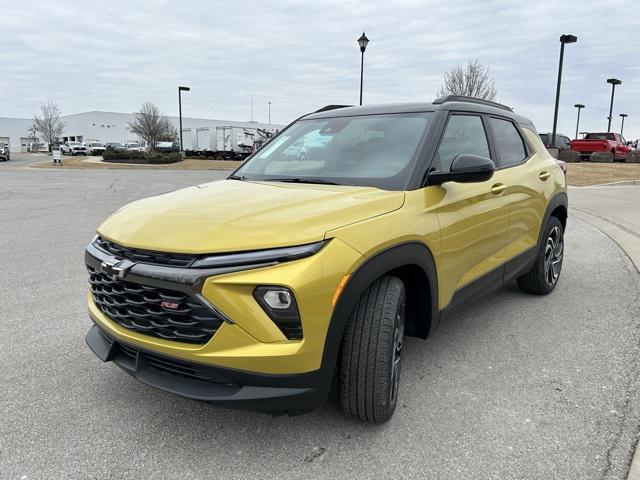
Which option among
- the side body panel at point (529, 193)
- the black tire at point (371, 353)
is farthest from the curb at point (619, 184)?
the black tire at point (371, 353)

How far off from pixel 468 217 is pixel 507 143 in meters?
1.36

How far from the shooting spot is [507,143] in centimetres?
425

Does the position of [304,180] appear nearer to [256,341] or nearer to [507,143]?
[256,341]

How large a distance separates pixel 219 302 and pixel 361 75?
19.9 meters

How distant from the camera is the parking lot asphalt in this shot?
2.36 metres

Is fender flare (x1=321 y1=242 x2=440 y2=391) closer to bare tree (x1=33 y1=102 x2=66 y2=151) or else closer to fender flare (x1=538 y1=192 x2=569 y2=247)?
fender flare (x1=538 y1=192 x2=569 y2=247)

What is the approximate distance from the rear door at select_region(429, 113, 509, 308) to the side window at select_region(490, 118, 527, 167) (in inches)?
7.9

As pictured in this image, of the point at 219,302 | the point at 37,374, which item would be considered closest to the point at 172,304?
the point at 219,302

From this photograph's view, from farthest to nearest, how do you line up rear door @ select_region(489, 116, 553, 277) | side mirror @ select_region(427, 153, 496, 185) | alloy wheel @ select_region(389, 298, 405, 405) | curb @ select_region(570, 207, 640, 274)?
curb @ select_region(570, 207, 640, 274) → rear door @ select_region(489, 116, 553, 277) → side mirror @ select_region(427, 153, 496, 185) → alloy wheel @ select_region(389, 298, 405, 405)

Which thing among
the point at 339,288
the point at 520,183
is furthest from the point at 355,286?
the point at 520,183

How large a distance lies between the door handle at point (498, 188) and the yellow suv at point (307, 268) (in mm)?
24

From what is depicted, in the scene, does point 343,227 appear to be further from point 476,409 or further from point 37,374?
point 37,374

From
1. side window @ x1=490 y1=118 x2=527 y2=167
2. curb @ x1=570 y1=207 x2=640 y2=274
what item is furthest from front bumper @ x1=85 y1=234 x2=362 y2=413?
curb @ x1=570 y1=207 x2=640 y2=274

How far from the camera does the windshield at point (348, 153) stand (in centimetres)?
306
